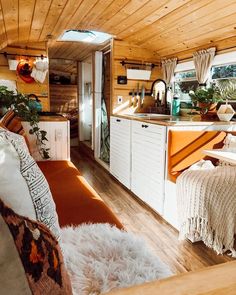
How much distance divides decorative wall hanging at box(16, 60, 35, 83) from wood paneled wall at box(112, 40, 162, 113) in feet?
4.58

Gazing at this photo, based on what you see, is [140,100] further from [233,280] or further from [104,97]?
[233,280]

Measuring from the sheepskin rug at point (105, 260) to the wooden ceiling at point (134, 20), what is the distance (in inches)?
92.4

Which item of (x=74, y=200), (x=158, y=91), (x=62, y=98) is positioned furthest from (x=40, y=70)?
(x=74, y=200)

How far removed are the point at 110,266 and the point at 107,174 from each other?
3449 millimetres

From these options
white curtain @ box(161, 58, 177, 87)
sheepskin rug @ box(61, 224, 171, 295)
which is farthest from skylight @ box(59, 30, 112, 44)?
sheepskin rug @ box(61, 224, 171, 295)

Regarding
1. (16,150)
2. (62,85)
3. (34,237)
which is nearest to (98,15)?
(16,150)

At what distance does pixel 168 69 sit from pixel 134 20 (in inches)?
49.2

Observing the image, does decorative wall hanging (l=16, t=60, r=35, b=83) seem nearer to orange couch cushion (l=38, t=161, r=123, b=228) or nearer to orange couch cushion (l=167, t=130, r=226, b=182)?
orange couch cushion (l=38, t=161, r=123, b=228)

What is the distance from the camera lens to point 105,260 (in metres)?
1.05

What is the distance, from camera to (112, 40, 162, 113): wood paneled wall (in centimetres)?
429

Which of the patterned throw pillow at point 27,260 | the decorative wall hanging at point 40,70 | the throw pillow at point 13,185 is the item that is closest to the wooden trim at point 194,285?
the patterned throw pillow at point 27,260

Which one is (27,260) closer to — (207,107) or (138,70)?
(207,107)

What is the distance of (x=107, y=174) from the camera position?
447 cm

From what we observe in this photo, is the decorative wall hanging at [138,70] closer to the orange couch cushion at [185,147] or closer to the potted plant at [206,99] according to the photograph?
the potted plant at [206,99]
